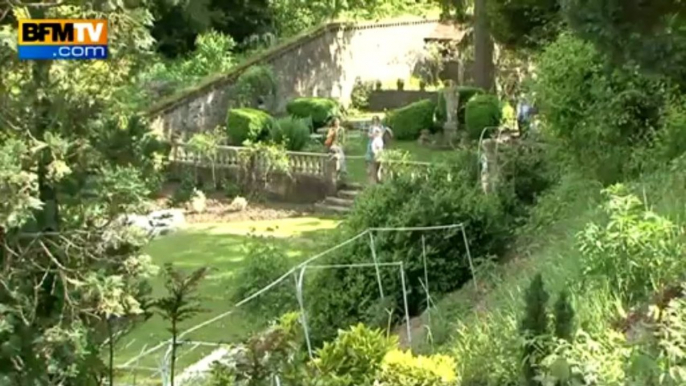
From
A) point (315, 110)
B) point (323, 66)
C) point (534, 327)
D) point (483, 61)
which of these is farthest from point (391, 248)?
point (323, 66)

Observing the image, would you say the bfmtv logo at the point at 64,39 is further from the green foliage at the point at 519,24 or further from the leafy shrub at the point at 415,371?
the green foliage at the point at 519,24

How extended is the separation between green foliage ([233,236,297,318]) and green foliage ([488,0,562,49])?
6192mm

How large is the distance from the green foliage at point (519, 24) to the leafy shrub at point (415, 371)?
31.8 ft

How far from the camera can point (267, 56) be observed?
27.8 m

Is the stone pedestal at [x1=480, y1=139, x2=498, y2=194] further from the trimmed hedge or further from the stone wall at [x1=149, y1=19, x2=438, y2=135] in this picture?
the stone wall at [x1=149, y1=19, x2=438, y2=135]

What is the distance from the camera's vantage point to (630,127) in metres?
10.5

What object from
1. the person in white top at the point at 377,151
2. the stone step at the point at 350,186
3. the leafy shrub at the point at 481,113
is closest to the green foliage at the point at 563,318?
the person in white top at the point at 377,151

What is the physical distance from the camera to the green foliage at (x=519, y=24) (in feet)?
52.4

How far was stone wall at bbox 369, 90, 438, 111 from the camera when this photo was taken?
28.7 m

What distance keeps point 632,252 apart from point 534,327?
5.72 feet

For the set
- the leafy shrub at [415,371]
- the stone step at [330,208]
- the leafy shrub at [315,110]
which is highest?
the leafy shrub at [315,110]

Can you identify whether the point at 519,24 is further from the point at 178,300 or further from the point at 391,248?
the point at 178,300

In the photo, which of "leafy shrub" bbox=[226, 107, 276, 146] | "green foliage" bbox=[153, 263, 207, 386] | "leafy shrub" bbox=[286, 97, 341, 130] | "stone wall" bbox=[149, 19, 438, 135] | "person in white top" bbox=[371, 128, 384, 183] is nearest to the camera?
"green foliage" bbox=[153, 263, 207, 386]

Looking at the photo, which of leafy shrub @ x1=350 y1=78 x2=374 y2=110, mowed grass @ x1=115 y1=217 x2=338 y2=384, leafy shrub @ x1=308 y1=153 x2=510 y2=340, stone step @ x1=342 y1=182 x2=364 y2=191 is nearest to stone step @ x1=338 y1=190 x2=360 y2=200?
stone step @ x1=342 y1=182 x2=364 y2=191
